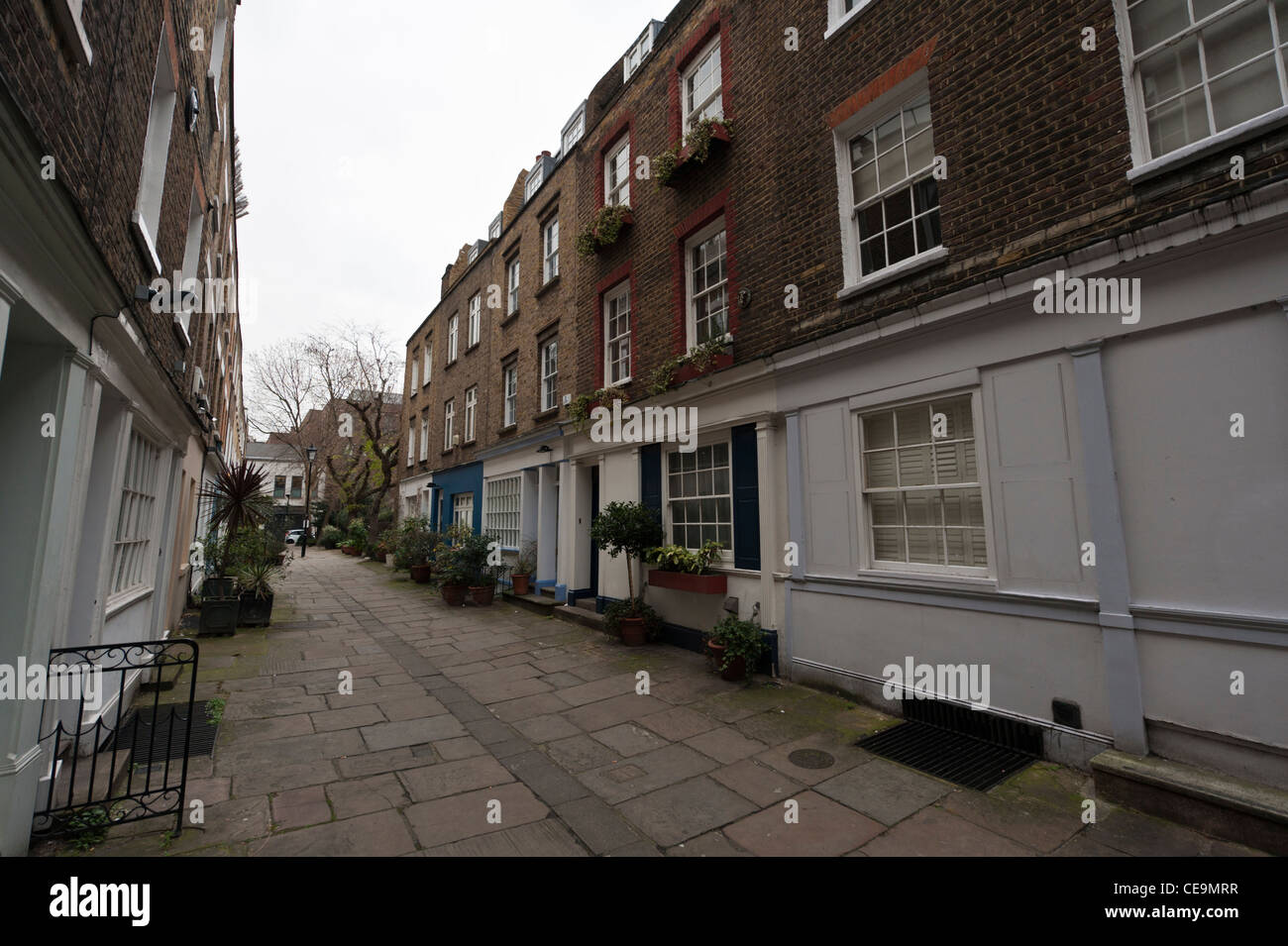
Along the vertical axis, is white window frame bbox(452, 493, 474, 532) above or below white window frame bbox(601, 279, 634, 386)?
below

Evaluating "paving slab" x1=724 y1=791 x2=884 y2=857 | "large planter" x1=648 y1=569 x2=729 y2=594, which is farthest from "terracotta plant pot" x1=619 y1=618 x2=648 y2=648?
"paving slab" x1=724 y1=791 x2=884 y2=857

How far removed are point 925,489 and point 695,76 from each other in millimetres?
8081

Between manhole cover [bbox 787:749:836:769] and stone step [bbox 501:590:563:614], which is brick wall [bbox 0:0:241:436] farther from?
stone step [bbox 501:590:563:614]

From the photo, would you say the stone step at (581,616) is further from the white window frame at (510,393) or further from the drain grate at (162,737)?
the white window frame at (510,393)

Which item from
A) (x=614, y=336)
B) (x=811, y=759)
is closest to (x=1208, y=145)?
(x=811, y=759)

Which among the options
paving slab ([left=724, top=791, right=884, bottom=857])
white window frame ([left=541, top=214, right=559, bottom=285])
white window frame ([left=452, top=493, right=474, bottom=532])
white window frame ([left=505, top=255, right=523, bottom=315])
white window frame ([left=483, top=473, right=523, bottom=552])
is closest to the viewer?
paving slab ([left=724, top=791, right=884, bottom=857])

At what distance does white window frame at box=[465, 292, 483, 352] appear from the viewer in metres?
17.4

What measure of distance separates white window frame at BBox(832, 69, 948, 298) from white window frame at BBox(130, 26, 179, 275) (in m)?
7.13

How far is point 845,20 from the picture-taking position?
6.65 m

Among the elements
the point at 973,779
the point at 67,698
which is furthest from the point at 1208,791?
the point at 67,698

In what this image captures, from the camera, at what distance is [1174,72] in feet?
14.2

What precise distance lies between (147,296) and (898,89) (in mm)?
7944

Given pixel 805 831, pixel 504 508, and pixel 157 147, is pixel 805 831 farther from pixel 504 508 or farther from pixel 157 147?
pixel 504 508
